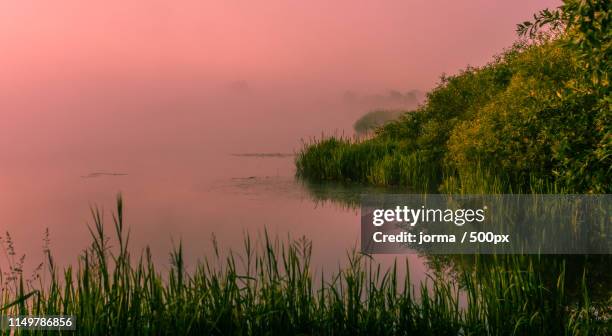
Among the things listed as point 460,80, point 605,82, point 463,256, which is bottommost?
point 463,256

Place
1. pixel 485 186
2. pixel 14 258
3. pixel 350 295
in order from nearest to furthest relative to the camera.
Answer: pixel 350 295, pixel 14 258, pixel 485 186

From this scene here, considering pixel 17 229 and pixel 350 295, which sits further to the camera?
pixel 17 229

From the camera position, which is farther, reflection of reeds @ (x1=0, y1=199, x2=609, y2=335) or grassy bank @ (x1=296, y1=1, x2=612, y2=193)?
grassy bank @ (x1=296, y1=1, x2=612, y2=193)

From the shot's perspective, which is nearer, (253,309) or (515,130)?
(253,309)

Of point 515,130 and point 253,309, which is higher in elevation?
point 515,130

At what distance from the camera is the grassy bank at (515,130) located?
6.66m

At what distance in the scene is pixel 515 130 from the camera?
11.4 meters

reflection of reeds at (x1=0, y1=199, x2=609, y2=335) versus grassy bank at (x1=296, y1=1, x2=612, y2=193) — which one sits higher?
grassy bank at (x1=296, y1=1, x2=612, y2=193)

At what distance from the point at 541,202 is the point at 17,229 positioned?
9482 mm

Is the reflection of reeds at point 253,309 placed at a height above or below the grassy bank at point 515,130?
below

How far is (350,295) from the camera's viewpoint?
5438 millimetres

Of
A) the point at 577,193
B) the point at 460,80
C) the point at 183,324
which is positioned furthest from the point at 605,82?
the point at 460,80

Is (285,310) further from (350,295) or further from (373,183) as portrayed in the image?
(373,183)

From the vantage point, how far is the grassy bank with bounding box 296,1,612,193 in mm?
6656
